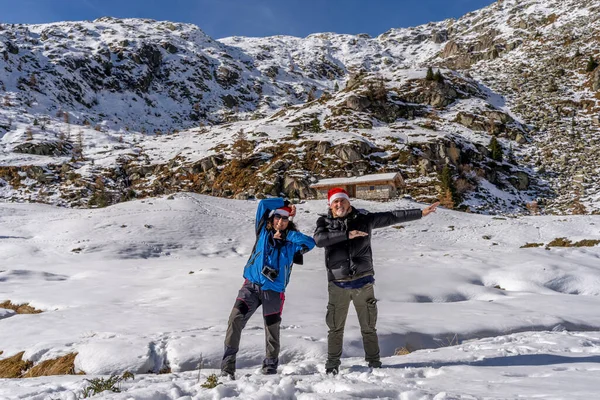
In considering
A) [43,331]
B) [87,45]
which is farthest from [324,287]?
[87,45]

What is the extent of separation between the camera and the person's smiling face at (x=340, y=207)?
5.32 metres

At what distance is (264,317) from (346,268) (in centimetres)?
137

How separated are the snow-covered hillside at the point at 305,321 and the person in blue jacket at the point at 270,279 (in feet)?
1.67

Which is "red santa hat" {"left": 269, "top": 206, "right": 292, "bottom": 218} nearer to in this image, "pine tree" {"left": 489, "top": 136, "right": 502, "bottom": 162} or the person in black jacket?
the person in black jacket

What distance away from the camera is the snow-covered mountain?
174 feet

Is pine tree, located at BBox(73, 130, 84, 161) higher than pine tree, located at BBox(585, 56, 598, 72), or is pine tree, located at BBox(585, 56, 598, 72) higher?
pine tree, located at BBox(585, 56, 598, 72)

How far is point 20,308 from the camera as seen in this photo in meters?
10.8

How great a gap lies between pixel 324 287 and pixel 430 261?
7192 mm

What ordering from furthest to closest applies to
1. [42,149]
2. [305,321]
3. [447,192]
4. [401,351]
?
[42,149], [447,192], [305,321], [401,351]

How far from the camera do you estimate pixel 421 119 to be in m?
71.5

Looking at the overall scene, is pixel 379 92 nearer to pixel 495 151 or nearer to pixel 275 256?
pixel 495 151

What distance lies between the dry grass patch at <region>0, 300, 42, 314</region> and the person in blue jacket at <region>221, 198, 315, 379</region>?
8150mm

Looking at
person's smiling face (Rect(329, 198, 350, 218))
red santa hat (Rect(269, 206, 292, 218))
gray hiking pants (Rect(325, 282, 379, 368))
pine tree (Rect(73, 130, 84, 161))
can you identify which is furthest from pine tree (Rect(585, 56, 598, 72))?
pine tree (Rect(73, 130, 84, 161))

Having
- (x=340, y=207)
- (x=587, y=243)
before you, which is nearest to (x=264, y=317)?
(x=340, y=207)
